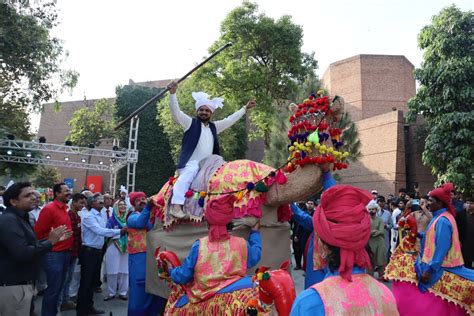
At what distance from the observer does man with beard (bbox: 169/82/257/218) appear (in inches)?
206

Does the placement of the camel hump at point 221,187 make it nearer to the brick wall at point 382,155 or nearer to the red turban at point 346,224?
the red turban at point 346,224

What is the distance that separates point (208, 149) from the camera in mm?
5680

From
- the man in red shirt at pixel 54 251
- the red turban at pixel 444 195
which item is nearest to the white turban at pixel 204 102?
the man in red shirt at pixel 54 251

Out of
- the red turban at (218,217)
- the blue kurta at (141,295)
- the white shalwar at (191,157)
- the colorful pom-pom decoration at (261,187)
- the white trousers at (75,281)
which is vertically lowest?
the white trousers at (75,281)

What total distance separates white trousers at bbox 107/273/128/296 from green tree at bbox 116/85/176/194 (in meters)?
24.4

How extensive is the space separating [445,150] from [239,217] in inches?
640

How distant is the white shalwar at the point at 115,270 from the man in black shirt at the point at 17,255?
4.20 meters

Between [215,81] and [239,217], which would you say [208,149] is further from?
[215,81]

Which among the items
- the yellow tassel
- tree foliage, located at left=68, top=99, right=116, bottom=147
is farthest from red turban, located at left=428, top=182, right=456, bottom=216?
tree foliage, located at left=68, top=99, right=116, bottom=147

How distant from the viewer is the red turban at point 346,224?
2334mm

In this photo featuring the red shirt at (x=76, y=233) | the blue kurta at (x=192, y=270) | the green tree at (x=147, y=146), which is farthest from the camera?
the green tree at (x=147, y=146)

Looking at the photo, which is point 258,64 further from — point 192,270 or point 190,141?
point 192,270

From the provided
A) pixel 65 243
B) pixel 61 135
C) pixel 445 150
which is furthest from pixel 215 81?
pixel 61 135

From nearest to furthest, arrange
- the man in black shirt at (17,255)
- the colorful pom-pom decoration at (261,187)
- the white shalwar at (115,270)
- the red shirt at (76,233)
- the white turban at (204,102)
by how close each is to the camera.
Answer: the man in black shirt at (17,255) < the colorful pom-pom decoration at (261,187) < the white turban at (204,102) < the red shirt at (76,233) < the white shalwar at (115,270)
